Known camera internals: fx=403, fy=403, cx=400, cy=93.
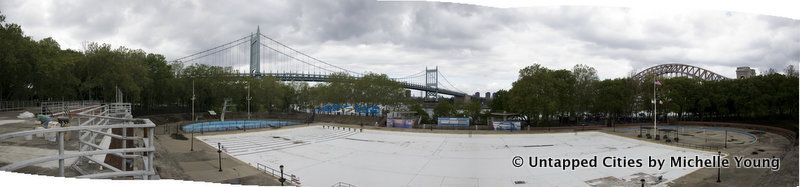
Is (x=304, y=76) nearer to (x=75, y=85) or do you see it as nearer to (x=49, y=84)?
(x=49, y=84)

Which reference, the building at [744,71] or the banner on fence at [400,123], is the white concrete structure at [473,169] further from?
the banner on fence at [400,123]

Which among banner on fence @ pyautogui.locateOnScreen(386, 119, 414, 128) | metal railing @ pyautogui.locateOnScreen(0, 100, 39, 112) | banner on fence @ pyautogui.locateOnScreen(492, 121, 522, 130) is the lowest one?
banner on fence @ pyautogui.locateOnScreen(386, 119, 414, 128)

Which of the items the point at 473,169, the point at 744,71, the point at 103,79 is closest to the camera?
the point at 473,169

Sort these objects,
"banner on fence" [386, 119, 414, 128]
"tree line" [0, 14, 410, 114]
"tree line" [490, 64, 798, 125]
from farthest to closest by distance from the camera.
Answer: "banner on fence" [386, 119, 414, 128] < "tree line" [0, 14, 410, 114] < "tree line" [490, 64, 798, 125]

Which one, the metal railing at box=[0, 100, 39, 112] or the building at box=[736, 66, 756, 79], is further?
the metal railing at box=[0, 100, 39, 112]

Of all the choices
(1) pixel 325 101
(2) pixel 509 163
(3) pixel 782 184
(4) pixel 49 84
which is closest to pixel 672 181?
(3) pixel 782 184

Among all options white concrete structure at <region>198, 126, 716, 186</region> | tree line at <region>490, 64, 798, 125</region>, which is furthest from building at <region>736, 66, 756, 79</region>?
white concrete structure at <region>198, 126, 716, 186</region>

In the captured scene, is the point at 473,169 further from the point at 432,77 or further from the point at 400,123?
the point at 400,123

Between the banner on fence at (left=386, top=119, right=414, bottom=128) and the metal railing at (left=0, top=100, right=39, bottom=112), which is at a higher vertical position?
the metal railing at (left=0, top=100, right=39, bottom=112)

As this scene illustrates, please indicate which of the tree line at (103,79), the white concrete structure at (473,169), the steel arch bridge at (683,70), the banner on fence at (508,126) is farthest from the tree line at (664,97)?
the tree line at (103,79)

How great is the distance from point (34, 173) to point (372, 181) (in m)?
2.85

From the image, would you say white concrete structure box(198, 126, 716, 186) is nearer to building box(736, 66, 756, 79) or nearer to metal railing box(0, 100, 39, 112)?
building box(736, 66, 756, 79)

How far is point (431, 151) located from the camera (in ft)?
20.6

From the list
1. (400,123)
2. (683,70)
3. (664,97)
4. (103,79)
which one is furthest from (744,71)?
(400,123)
